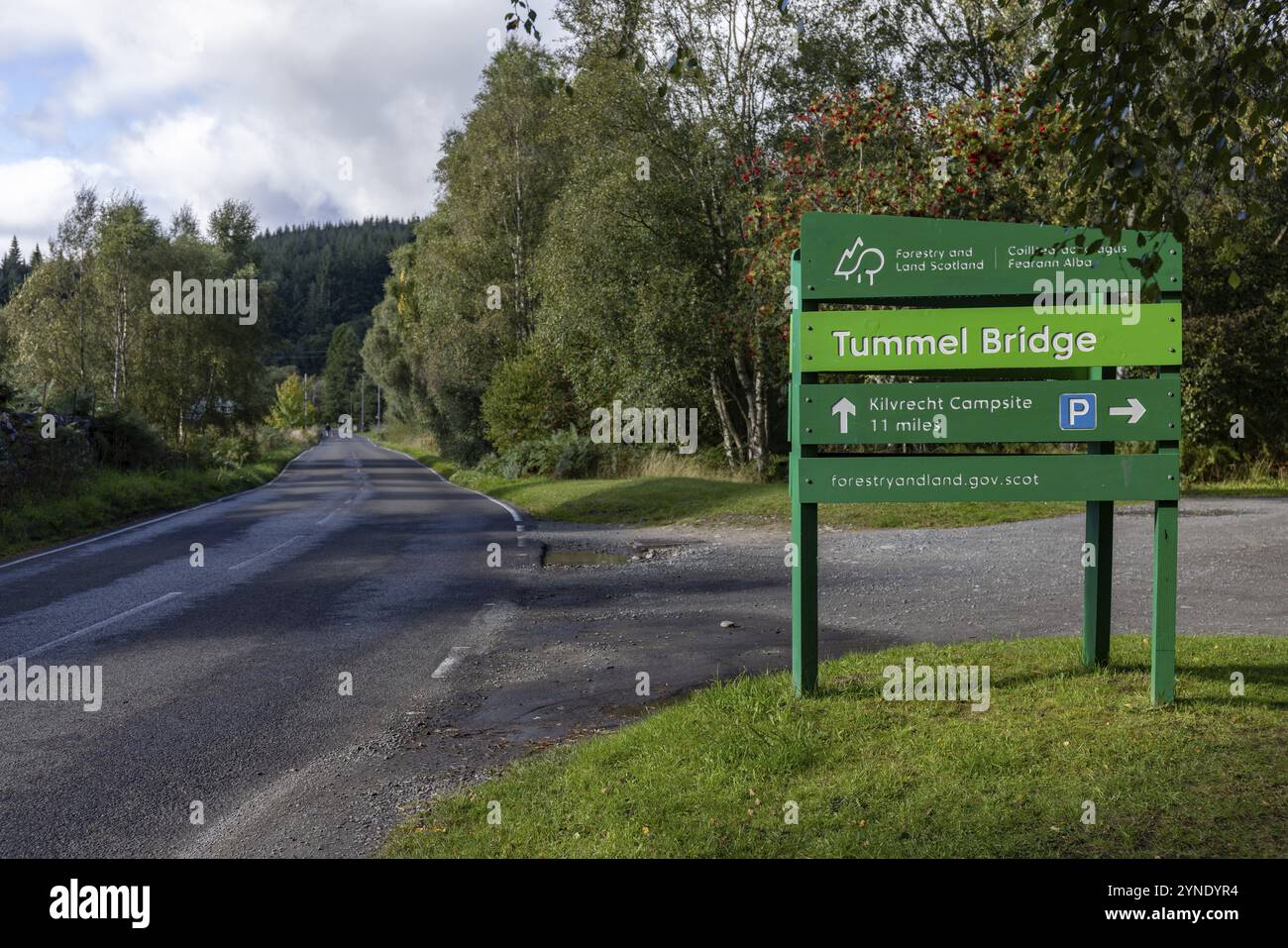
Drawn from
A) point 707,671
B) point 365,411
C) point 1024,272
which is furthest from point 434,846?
point 365,411

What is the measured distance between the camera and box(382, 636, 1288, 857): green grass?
4.21 m

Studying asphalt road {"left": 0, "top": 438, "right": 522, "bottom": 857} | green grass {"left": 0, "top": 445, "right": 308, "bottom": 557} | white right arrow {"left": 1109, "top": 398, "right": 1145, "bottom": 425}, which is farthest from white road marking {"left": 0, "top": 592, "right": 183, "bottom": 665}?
white right arrow {"left": 1109, "top": 398, "right": 1145, "bottom": 425}

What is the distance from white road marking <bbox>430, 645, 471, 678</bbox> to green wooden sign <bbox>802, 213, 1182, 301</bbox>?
3.98 m

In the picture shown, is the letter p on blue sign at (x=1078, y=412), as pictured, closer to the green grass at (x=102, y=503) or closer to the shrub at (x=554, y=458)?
the green grass at (x=102, y=503)

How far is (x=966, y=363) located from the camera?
633 cm

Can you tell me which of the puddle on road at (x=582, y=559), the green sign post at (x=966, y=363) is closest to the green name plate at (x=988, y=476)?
the green sign post at (x=966, y=363)

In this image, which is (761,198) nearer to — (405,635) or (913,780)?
(405,635)

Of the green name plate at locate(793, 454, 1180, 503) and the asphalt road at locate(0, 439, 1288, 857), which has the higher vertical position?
the green name plate at locate(793, 454, 1180, 503)

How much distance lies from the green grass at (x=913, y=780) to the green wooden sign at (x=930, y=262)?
94.4 inches

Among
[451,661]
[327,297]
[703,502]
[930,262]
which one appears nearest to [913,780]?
[930,262]

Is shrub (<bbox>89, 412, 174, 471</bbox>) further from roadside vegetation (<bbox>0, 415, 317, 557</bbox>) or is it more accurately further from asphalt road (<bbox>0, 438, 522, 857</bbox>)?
asphalt road (<bbox>0, 438, 522, 857</bbox>)

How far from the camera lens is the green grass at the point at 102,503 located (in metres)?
18.6

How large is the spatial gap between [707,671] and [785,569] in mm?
5494
